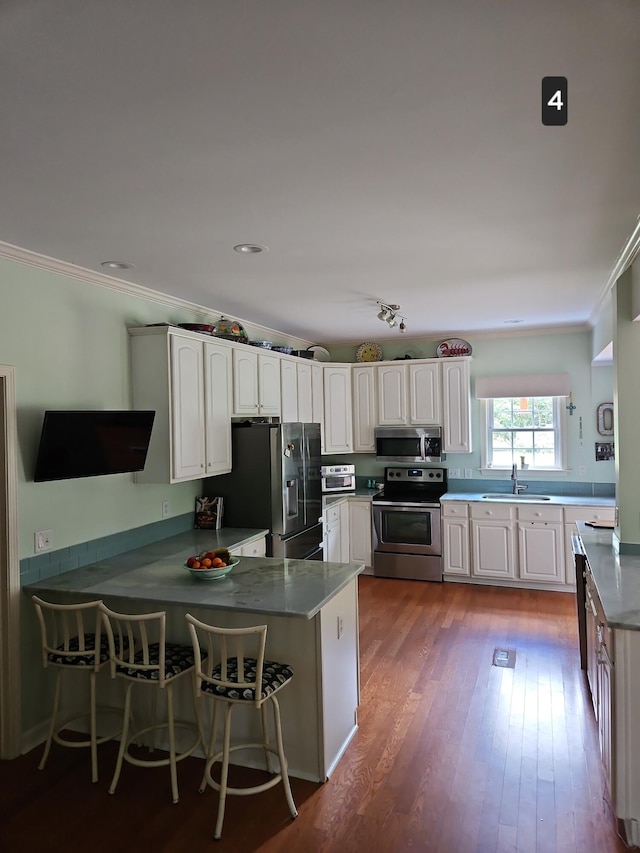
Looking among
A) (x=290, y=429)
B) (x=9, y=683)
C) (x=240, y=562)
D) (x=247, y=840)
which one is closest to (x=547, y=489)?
(x=290, y=429)

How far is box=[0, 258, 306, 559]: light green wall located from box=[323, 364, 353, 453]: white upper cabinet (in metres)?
2.54

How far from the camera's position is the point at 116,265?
3.24 metres

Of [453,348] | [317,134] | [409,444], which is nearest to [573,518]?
[409,444]

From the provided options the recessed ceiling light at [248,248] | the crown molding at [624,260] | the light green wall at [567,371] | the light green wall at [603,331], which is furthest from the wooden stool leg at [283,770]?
the light green wall at [567,371]

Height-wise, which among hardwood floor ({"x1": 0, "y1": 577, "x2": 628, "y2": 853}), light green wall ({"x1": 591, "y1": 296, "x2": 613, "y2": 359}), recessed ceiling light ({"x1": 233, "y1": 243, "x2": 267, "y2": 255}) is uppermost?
recessed ceiling light ({"x1": 233, "y1": 243, "x2": 267, "y2": 255})

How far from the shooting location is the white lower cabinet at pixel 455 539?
18.8ft

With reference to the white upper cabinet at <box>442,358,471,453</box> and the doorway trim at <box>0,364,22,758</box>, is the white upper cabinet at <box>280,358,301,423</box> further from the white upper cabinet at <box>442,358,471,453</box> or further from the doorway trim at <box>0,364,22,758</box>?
the doorway trim at <box>0,364,22,758</box>

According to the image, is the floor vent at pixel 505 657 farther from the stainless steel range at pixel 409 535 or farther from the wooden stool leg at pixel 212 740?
the wooden stool leg at pixel 212 740

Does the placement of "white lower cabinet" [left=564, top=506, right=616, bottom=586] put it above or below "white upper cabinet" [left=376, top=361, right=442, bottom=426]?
below

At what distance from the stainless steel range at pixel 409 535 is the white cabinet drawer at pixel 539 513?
0.83 metres

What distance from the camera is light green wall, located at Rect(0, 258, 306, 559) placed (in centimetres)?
296

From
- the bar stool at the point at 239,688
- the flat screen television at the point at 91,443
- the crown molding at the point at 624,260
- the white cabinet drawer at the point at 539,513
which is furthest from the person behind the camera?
the white cabinet drawer at the point at 539,513

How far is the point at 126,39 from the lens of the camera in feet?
4.35

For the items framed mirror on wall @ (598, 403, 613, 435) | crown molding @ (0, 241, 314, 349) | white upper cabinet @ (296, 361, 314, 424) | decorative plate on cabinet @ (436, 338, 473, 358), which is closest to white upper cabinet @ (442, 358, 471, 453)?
decorative plate on cabinet @ (436, 338, 473, 358)
